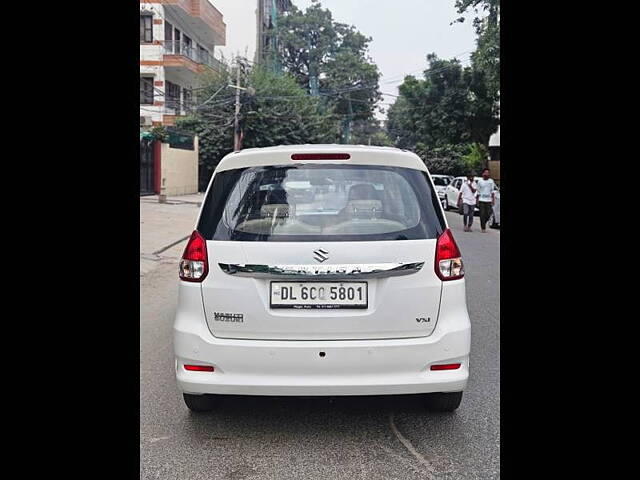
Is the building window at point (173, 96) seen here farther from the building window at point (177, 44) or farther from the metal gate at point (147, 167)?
the metal gate at point (147, 167)

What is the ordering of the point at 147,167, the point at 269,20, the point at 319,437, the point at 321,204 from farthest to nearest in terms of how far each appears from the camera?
the point at 269,20 < the point at 147,167 < the point at 319,437 < the point at 321,204

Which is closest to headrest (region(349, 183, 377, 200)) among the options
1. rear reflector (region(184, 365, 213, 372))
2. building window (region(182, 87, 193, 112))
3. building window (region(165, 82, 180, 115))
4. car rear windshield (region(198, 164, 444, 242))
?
car rear windshield (region(198, 164, 444, 242))

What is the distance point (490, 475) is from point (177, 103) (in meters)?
Result: 37.7

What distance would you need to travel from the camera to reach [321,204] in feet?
12.0

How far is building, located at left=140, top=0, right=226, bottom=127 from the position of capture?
3572 cm

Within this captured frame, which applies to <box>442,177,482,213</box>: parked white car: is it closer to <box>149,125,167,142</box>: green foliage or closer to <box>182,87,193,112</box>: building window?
<box>149,125,167,142</box>: green foliage

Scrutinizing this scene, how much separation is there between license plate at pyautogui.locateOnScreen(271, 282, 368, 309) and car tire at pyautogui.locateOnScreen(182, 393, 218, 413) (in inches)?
37.4

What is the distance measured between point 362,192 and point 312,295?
0.69m

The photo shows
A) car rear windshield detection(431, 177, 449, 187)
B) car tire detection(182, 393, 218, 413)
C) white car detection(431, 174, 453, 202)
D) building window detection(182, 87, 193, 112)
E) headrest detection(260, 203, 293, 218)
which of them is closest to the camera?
headrest detection(260, 203, 293, 218)

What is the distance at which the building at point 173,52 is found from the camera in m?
35.7

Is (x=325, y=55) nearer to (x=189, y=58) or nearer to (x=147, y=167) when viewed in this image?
(x=189, y=58)

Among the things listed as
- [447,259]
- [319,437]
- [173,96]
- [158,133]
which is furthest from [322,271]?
[173,96]
